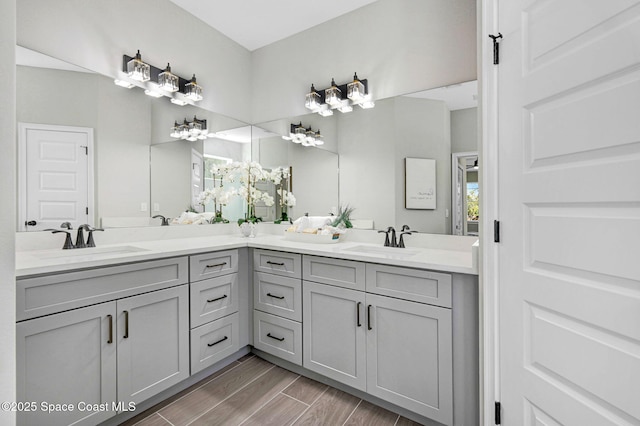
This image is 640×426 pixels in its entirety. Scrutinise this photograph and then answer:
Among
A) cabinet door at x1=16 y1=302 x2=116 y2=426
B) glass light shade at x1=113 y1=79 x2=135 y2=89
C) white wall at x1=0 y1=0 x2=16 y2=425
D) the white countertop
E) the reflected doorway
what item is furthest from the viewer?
glass light shade at x1=113 y1=79 x2=135 y2=89

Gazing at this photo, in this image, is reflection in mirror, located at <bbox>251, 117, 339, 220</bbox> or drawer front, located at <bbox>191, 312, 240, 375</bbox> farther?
reflection in mirror, located at <bbox>251, 117, 339, 220</bbox>

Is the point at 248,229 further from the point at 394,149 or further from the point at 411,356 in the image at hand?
the point at 411,356

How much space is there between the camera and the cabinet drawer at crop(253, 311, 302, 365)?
2.14 m

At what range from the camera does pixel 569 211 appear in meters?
0.97

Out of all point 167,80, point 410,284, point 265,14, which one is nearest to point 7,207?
point 410,284

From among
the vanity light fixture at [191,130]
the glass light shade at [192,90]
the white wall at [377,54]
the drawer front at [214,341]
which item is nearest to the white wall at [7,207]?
the drawer front at [214,341]

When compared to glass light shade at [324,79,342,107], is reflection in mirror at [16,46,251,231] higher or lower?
lower

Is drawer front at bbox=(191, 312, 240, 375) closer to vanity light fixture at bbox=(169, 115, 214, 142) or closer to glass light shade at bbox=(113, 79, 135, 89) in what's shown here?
vanity light fixture at bbox=(169, 115, 214, 142)

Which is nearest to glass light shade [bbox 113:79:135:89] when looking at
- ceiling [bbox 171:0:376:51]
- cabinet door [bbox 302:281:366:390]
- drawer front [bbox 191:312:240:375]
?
ceiling [bbox 171:0:376:51]

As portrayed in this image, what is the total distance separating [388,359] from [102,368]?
152cm

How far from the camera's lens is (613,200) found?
2.76 feet

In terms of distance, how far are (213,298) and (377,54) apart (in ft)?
7.56

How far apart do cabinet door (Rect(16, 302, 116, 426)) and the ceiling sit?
254 cm

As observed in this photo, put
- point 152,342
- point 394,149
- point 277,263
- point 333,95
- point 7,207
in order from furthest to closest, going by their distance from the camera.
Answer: point 333,95
point 394,149
point 277,263
point 152,342
point 7,207
